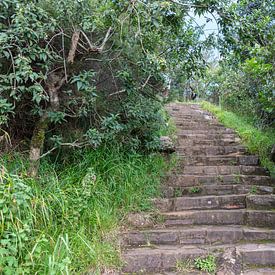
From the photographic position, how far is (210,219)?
4031 millimetres

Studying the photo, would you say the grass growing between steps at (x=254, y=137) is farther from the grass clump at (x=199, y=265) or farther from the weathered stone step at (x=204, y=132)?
the grass clump at (x=199, y=265)

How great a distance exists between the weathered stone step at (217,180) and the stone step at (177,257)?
155cm

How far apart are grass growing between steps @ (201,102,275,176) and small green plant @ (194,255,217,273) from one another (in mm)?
2287

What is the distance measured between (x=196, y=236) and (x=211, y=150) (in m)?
2.55

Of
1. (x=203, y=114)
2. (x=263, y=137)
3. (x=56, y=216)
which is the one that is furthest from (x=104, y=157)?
(x=203, y=114)

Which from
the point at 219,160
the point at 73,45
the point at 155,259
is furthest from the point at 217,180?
the point at 73,45

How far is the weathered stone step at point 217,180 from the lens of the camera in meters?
4.82

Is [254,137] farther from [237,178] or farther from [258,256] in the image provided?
[258,256]

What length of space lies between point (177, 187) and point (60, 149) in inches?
73.2

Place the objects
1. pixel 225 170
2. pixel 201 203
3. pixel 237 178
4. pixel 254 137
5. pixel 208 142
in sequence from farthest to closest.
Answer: pixel 208 142 < pixel 254 137 < pixel 225 170 < pixel 237 178 < pixel 201 203

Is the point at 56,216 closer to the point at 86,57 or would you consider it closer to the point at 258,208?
the point at 86,57

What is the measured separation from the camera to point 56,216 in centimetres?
312

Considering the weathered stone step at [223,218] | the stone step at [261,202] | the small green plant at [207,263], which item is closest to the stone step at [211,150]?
the stone step at [261,202]

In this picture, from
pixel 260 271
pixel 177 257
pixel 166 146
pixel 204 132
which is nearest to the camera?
pixel 260 271
